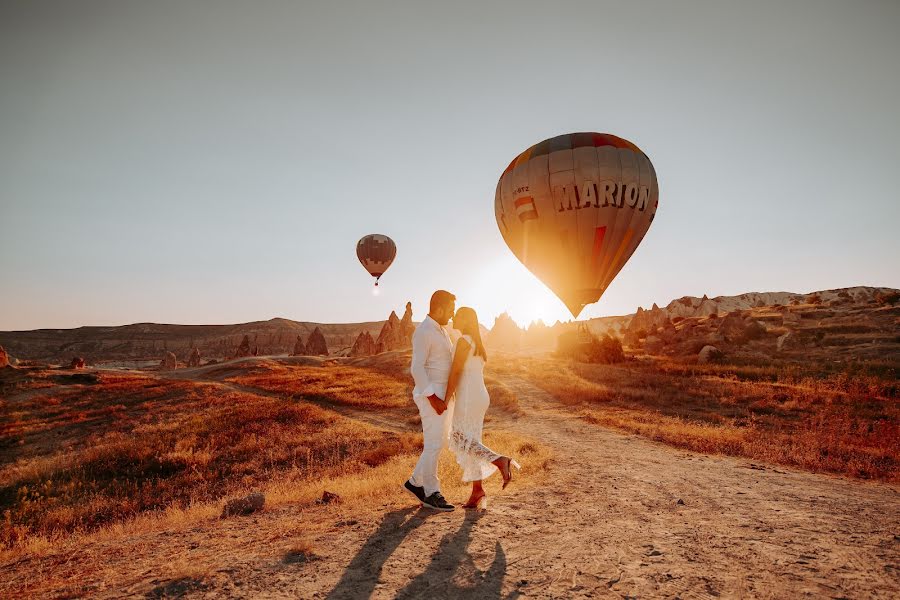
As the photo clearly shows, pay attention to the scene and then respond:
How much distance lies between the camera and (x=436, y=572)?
14.5ft

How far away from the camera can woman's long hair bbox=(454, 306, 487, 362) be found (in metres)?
6.52

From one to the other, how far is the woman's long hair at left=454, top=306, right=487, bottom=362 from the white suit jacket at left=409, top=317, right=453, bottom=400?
416mm

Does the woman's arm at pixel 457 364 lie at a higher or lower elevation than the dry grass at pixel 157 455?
higher

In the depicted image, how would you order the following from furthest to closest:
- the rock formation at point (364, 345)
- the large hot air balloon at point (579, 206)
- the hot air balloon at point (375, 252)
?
the rock formation at point (364, 345)
the hot air balloon at point (375, 252)
the large hot air balloon at point (579, 206)

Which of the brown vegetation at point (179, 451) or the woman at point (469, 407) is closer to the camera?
the woman at point (469, 407)

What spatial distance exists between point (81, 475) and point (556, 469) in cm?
1493

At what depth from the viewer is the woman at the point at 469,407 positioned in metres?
6.36

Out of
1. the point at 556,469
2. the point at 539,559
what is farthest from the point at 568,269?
the point at 539,559

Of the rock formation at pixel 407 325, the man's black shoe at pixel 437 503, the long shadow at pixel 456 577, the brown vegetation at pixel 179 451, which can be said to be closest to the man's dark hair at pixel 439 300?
the man's black shoe at pixel 437 503

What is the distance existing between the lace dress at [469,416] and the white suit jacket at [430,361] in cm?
28

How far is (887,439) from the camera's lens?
12.6 meters

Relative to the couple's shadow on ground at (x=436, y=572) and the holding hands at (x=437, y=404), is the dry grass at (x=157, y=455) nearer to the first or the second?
the holding hands at (x=437, y=404)

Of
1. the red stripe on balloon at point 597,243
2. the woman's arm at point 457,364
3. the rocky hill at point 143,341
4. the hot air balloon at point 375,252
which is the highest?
the hot air balloon at point 375,252

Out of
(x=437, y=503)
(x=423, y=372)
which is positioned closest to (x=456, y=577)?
(x=437, y=503)
